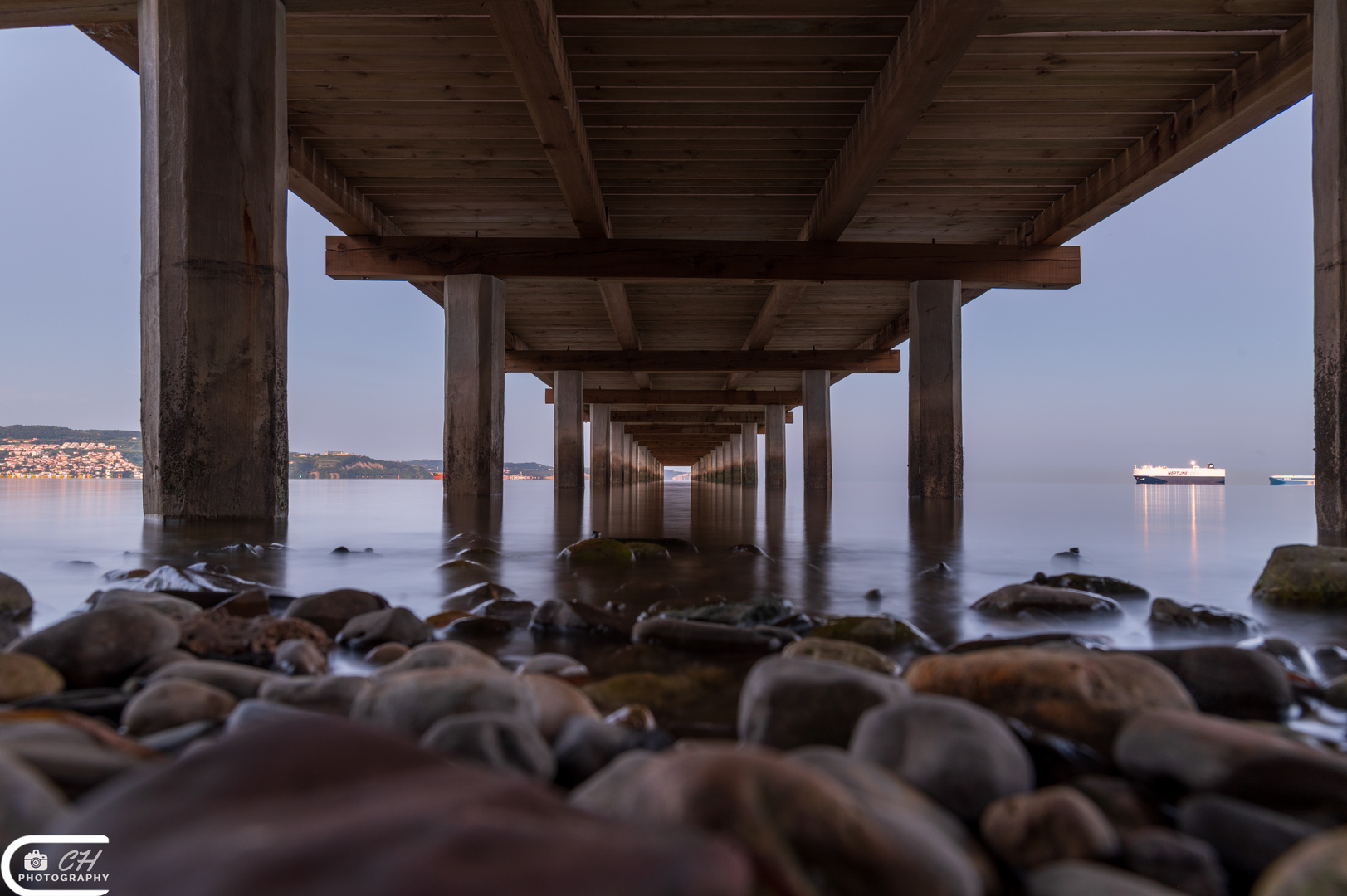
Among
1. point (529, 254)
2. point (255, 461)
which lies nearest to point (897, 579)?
point (255, 461)

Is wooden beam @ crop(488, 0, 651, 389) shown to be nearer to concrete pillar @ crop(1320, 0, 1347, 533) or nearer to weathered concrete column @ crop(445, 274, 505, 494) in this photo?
weathered concrete column @ crop(445, 274, 505, 494)

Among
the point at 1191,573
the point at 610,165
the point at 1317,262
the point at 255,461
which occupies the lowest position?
the point at 1191,573

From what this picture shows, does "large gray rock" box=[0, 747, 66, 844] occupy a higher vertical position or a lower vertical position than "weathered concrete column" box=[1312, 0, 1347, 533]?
lower

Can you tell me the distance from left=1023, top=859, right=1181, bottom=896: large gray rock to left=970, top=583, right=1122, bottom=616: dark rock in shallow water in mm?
1447

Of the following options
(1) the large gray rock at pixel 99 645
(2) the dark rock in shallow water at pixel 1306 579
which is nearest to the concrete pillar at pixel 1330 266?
(2) the dark rock in shallow water at pixel 1306 579

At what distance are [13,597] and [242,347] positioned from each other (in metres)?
2.49

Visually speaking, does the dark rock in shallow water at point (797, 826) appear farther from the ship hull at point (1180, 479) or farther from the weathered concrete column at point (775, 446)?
the ship hull at point (1180, 479)

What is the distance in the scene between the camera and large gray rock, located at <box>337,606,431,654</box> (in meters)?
1.57

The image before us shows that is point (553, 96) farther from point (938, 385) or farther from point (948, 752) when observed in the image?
point (938, 385)

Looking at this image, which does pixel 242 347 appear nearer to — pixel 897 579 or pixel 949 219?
pixel 897 579

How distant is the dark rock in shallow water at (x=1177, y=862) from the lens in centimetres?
65

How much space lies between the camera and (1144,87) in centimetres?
630

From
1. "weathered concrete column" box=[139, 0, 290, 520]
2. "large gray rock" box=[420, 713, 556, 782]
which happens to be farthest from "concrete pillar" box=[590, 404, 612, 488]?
"large gray rock" box=[420, 713, 556, 782]

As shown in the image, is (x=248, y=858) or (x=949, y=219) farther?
(x=949, y=219)
